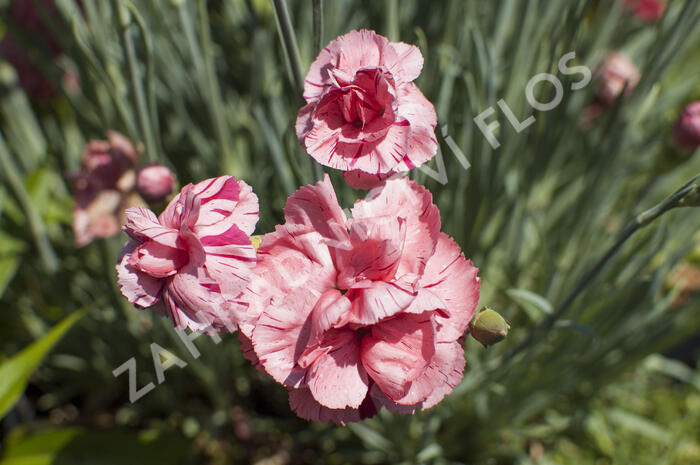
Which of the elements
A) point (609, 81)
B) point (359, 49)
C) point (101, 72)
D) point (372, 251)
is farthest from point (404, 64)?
point (609, 81)

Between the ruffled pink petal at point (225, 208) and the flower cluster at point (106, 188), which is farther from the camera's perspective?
the flower cluster at point (106, 188)

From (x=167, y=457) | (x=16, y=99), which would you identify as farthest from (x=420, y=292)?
(x=16, y=99)

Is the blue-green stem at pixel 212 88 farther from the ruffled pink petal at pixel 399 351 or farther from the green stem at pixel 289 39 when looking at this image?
the ruffled pink petal at pixel 399 351

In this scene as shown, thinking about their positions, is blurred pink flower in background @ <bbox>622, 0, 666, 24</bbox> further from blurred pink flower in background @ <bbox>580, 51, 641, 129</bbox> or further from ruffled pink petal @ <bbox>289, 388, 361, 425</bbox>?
ruffled pink petal @ <bbox>289, 388, 361, 425</bbox>

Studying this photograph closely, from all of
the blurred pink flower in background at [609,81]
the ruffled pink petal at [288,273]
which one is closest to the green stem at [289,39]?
the ruffled pink petal at [288,273]

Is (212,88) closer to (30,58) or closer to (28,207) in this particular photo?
(28,207)

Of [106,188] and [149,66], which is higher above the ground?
[149,66]

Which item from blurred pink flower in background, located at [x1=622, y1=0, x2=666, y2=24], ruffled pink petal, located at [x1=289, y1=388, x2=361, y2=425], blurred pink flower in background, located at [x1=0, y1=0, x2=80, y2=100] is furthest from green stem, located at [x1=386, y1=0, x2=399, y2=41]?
blurred pink flower in background, located at [x1=622, y1=0, x2=666, y2=24]
